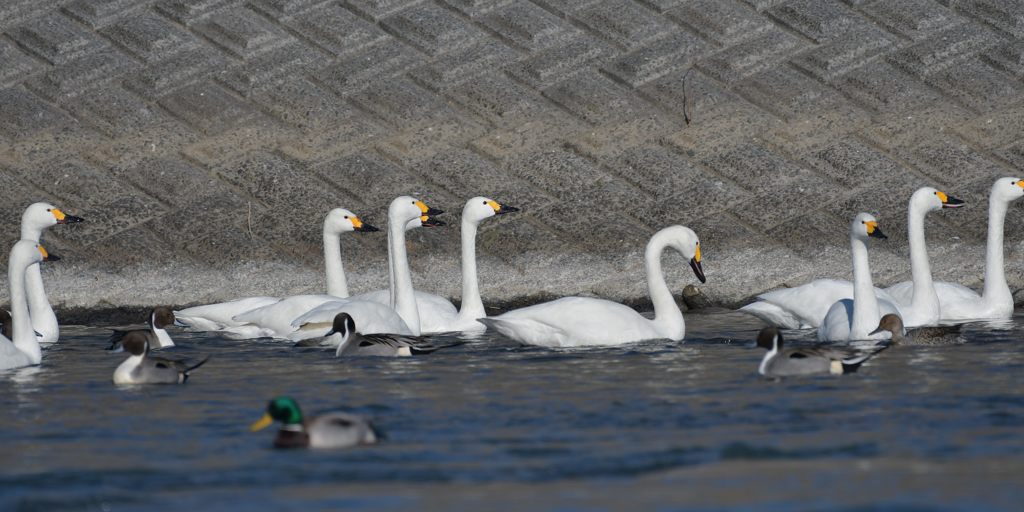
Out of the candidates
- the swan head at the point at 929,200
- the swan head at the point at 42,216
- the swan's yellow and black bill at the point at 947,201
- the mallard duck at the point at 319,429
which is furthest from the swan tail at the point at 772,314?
the mallard duck at the point at 319,429

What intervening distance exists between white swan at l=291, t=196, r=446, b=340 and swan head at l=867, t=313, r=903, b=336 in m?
3.39

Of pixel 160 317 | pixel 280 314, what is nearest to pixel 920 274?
pixel 280 314

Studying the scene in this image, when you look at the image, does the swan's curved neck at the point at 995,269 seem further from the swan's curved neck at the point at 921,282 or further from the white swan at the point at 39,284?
the white swan at the point at 39,284

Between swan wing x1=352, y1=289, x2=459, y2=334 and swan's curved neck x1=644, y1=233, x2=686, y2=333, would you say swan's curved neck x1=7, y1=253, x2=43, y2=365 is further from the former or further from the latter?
swan's curved neck x1=644, y1=233, x2=686, y2=333

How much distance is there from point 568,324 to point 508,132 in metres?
5.19

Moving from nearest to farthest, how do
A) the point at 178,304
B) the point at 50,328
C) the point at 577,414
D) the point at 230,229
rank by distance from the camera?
the point at 577,414 < the point at 50,328 < the point at 178,304 < the point at 230,229

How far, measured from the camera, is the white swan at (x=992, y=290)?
513 inches

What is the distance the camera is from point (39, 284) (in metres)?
12.7

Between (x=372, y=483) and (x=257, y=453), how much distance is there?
3.02 feet

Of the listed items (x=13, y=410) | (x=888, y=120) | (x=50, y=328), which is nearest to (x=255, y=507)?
(x=13, y=410)

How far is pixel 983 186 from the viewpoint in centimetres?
1585

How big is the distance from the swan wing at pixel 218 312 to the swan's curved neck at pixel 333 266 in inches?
28.1

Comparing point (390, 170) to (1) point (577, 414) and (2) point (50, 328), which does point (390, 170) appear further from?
(1) point (577, 414)

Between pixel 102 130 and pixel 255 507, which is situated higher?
pixel 102 130
